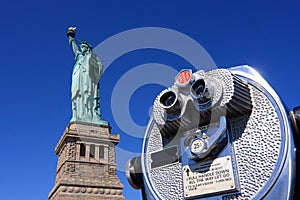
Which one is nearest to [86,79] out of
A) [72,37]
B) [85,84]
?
[85,84]

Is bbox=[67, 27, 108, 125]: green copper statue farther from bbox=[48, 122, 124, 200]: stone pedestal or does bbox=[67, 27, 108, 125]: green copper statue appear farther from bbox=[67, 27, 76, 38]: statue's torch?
bbox=[48, 122, 124, 200]: stone pedestal

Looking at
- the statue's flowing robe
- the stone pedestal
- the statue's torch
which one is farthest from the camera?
the statue's torch

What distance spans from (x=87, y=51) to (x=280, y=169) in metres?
24.0

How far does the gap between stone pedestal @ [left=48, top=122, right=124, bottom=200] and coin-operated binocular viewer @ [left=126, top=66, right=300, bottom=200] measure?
17.9m

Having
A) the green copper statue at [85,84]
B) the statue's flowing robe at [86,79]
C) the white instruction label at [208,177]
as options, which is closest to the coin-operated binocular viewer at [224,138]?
the white instruction label at [208,177]

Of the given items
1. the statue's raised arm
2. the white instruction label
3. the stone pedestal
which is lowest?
the white instruction label

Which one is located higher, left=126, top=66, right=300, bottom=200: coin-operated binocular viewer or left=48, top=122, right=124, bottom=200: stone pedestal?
left=48, top=122, right=124, bottom=200: stone pedestal

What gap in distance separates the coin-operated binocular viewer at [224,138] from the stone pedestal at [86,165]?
58.7 ft

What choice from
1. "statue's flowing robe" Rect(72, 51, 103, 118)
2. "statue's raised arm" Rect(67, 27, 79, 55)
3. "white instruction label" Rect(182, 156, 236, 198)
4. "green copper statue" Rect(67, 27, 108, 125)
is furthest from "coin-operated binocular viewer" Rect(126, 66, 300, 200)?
"statue's raised arm" Rect(67, 27, 79, 55)

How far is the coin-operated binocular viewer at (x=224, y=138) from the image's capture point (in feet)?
4.82

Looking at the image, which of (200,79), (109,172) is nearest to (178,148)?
(200,79)

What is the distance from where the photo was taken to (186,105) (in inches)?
67.0

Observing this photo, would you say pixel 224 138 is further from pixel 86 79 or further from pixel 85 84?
pixel 86 79

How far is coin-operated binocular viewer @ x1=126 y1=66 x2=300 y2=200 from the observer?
147cm
